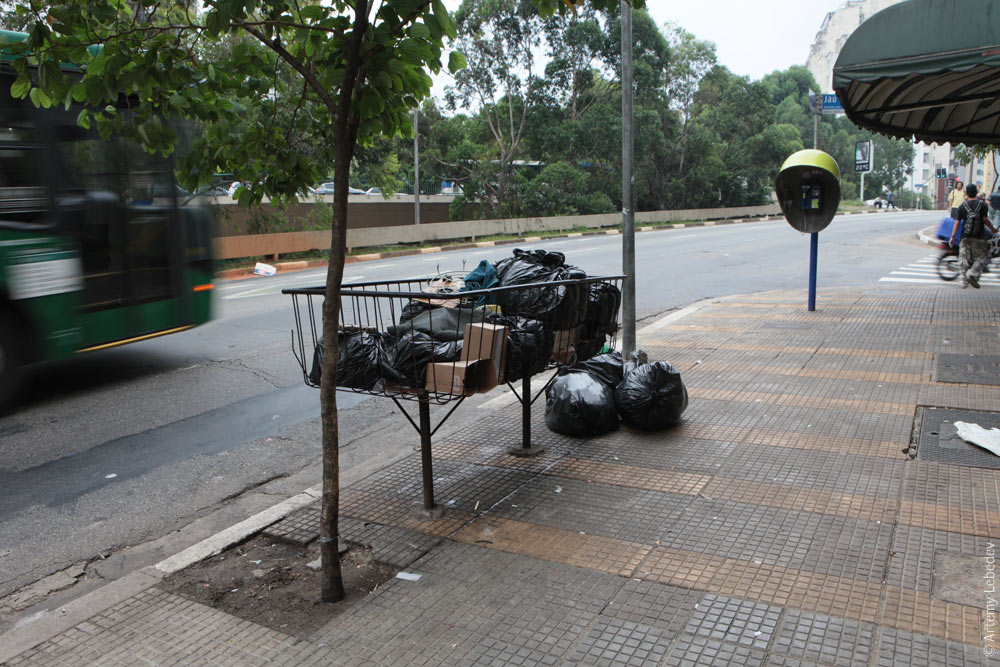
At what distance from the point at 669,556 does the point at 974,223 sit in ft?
40.6

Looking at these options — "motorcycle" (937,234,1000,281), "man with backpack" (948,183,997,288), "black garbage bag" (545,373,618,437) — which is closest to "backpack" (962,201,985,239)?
"man with backpack" (948,183,997,288)

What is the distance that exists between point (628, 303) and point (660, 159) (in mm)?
42750

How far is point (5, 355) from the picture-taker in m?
7.40

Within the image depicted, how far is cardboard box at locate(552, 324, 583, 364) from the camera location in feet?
17.8

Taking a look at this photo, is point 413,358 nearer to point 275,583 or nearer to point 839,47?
point 275,583

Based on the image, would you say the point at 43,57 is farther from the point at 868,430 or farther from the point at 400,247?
the point at 400,247

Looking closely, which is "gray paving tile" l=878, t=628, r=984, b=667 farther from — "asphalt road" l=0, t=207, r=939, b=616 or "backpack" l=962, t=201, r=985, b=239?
"backpack" l=962, t=201, r=985, b=239

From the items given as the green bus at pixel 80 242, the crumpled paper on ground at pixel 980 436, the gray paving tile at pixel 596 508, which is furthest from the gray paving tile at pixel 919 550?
the green bus at pixel 80 242

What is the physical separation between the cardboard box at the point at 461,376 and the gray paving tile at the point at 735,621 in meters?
1.63

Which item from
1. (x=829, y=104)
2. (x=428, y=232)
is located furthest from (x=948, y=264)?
(x=829, y=104)

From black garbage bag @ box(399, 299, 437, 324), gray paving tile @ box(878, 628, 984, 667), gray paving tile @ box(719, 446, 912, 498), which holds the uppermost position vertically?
black garbage bag @ box(399, 299, 437, 324)

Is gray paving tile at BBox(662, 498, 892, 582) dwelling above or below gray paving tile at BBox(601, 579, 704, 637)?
above

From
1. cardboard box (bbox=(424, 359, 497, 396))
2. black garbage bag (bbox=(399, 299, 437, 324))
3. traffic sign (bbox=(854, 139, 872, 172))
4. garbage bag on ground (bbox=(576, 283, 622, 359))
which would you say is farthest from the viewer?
traffic sign (bbox=(854, 139, 872, 172))

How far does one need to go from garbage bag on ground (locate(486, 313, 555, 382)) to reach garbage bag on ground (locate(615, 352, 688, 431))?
1.14 m
